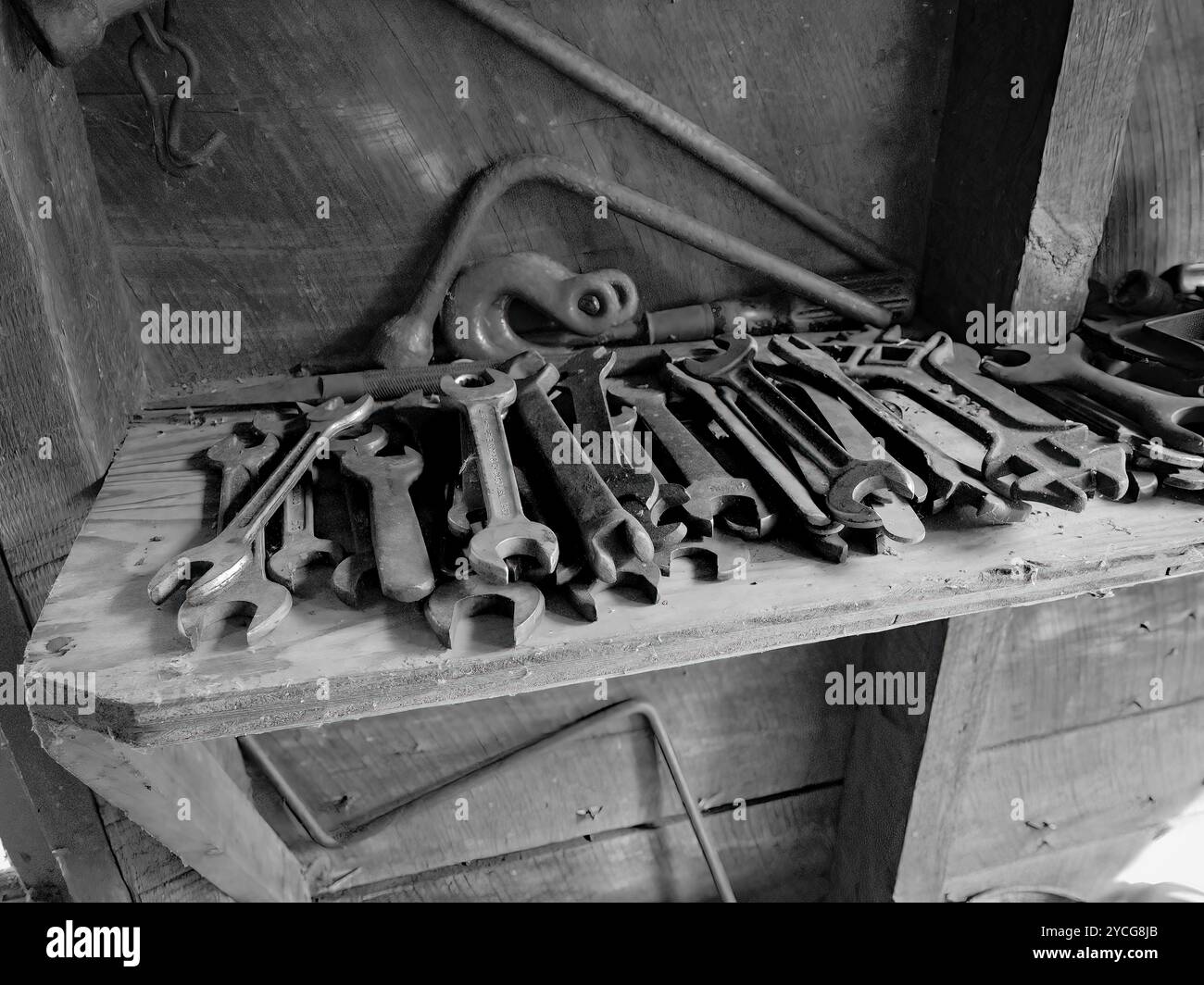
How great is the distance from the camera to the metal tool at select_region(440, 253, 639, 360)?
132 centimetres

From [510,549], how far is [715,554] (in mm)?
218

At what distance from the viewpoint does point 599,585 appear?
0.87 metres

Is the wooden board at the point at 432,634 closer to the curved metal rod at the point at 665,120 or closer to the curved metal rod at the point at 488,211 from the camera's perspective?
the curved metal rod at the point at 488,211

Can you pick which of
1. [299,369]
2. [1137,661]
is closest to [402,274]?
[299,369]

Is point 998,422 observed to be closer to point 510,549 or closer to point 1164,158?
point 510,549

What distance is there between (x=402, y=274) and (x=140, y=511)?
529mm

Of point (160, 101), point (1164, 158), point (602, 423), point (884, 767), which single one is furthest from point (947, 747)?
point (160, 101)

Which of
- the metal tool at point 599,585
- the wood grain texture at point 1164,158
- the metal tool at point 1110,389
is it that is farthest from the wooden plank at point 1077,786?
the metal tool at point 599,585

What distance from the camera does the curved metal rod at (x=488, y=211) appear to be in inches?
50.3

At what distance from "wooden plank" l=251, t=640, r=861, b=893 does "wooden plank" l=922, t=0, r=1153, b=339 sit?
670 millimetres

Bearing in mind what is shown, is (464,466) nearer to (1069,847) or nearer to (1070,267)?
(1070,267)

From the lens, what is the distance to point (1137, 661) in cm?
156

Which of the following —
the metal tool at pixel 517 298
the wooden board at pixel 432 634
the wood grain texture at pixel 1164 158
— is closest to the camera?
the wooden board at pixel 432 634

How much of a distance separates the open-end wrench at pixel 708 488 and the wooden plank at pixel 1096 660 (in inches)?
27.9
